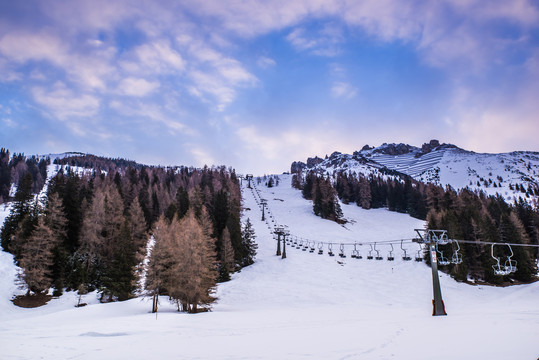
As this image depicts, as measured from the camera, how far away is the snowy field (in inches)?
374

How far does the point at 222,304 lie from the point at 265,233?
4126 cm

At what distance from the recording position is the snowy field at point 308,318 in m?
9.49

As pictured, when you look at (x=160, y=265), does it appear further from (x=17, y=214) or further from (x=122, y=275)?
(x=17, y=214)

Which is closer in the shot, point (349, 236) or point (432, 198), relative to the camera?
point (349, 236)

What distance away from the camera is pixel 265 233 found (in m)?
77.9

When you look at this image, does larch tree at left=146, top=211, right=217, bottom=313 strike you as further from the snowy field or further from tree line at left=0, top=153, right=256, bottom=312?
the snowy field

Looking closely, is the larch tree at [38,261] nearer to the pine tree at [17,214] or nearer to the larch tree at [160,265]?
the pine tree at [17,214]

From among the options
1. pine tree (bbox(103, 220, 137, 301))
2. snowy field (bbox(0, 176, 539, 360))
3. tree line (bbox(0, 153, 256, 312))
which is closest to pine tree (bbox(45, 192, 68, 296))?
tree line (bbox(0, 153, 256, 312))

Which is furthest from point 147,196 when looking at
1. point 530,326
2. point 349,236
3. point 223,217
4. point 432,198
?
point 432,198

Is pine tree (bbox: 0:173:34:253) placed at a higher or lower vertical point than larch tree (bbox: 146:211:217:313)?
higher

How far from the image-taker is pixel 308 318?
20.8 metres

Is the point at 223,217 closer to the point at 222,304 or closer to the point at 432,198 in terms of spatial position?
the point at 222,304

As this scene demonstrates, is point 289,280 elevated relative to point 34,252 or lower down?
lower down

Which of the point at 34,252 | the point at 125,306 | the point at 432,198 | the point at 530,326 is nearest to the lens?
the point at 530,326
